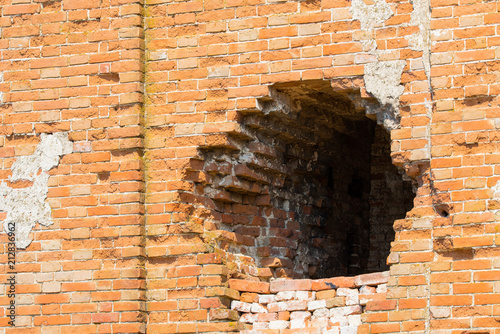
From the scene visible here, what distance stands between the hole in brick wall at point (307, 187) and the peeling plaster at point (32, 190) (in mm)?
1116

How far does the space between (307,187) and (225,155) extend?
45.2 inches

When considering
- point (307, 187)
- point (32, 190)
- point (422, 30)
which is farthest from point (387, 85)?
point (32, 190)

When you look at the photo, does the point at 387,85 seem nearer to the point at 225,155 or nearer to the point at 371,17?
the point at 371,17

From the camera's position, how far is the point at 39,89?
22.4 ft

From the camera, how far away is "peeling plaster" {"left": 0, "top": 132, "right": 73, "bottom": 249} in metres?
6.70

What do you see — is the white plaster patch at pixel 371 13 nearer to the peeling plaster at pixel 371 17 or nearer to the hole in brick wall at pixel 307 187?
A: the peeling plaster at pixel 371 17

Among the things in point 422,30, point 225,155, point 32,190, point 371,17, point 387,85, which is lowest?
point 32,190

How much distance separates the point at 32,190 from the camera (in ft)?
22.1

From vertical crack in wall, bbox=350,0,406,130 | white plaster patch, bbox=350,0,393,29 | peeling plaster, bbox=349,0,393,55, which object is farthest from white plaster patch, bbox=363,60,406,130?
white plaster patch, bbox=350,0,393,29

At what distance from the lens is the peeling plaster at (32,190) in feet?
22.0

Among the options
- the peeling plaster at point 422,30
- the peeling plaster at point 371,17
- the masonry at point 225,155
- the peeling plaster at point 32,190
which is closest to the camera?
the masonry at point 225,155

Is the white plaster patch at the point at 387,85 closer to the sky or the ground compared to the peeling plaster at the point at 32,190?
closer to the sky

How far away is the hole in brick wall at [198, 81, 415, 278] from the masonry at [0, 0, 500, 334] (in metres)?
0.02

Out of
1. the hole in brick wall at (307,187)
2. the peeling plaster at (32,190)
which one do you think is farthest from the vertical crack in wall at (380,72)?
the peeling plaster at (32,190)
